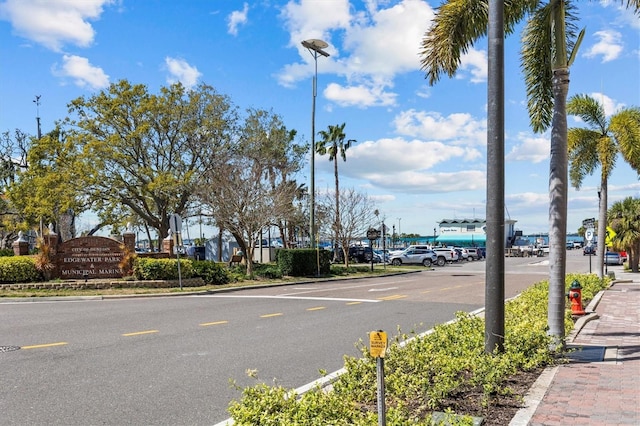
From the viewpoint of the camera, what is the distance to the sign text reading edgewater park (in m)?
22.2

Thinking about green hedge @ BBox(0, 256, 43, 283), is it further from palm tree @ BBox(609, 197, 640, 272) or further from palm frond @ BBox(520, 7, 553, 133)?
palm tree @ BBox(609, 197, 640, 272)

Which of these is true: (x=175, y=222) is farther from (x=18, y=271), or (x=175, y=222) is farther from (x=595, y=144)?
(x=595, y=144)

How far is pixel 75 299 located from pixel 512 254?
67.7 meters

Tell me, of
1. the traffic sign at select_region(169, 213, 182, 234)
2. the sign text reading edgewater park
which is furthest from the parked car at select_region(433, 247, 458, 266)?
the sign text reading edgewater park

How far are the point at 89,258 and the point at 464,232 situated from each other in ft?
298

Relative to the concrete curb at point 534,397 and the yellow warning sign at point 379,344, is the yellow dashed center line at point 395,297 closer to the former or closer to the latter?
the concrete curb at point 534,397

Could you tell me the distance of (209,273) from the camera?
23953 mm

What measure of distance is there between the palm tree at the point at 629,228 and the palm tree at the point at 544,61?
29239mm

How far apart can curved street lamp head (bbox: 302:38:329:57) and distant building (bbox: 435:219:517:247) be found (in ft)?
242

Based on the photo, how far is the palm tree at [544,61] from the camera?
8500mm

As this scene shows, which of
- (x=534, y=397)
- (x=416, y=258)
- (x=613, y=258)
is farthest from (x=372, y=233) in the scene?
(x=534, y=397)

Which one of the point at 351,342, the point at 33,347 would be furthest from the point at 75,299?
the point at 351,342

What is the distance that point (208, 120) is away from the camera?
31.5 metres

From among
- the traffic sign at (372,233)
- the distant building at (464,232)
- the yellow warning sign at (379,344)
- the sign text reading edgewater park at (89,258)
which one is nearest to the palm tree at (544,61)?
the yellow warning sign at (379,344)
